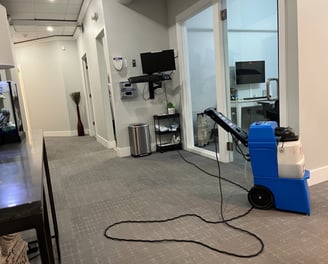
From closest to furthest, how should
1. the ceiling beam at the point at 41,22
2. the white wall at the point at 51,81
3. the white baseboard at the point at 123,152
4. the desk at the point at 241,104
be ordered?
1. the desk at the point at 241,104
2. the white baseboard at the point at 123,152
3. the ceiling beam at the point at 41,22
4. the white wall at the point at 51,81

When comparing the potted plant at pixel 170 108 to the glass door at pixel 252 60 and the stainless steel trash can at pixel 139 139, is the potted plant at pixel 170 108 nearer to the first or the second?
the stainless steel trash can at pixel 139 139

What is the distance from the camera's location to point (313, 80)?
8.51 ft

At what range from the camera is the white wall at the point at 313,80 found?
2494 millimetres

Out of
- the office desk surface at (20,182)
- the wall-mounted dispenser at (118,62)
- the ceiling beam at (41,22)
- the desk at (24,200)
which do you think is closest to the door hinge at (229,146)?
the wall-mounted dispenser at (118,62)

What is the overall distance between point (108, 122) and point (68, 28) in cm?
317

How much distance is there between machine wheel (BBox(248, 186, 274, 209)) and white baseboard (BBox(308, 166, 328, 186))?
2.52 ft

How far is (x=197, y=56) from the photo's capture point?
15.7ft

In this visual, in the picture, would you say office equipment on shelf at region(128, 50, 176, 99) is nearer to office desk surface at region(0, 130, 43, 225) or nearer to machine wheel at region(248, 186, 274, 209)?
machine wheel at region(248, 186, 274, 209)

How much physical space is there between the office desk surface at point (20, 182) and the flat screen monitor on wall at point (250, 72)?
392 cm

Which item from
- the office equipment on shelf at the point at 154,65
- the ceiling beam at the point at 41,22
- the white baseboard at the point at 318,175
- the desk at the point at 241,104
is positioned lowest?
the white baseboard at the point at 318,175

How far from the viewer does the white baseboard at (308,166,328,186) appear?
2.76m

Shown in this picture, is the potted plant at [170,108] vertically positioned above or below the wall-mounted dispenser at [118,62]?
below

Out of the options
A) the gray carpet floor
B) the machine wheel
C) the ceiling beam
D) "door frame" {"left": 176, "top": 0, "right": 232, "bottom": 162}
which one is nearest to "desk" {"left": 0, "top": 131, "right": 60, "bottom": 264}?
the gray carpet floor

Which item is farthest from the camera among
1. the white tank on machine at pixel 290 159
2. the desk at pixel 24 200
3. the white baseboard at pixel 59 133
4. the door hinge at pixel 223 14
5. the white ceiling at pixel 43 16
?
the white baseboard at pixel 59 133
